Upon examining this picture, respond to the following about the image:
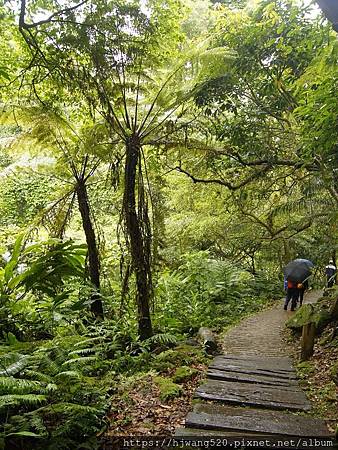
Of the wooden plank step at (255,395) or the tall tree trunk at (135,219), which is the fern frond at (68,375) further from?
the tall tree trunk at (135,219)

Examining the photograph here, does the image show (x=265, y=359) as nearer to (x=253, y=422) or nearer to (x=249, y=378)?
(x=249, y=378)

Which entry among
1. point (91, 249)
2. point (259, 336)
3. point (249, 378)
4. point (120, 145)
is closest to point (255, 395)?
point (249, 378)

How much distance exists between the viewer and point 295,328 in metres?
7.36

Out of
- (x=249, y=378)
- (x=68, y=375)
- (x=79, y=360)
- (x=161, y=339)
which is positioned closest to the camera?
(x=68, y=375)

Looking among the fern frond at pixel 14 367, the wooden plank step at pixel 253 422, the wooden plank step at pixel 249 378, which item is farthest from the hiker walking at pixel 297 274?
the fern frond at pixel 14 367

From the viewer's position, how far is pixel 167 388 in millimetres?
4215

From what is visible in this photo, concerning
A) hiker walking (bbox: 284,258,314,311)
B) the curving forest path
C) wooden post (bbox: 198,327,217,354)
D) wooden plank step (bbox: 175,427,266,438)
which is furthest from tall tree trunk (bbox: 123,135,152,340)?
hiker walking (bbox: 284,258,314,311)

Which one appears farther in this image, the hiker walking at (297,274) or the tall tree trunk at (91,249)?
the hiker walking at (297,274)

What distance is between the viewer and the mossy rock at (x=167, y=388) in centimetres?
406

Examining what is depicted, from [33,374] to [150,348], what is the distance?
2.62 meters

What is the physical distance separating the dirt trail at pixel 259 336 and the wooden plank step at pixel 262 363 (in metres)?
Answer: 0.65

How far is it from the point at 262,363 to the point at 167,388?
194 centimetres

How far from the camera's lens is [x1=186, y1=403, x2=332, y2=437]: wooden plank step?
3.24 meters

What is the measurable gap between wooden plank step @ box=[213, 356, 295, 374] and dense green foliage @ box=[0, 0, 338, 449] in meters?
0.74
